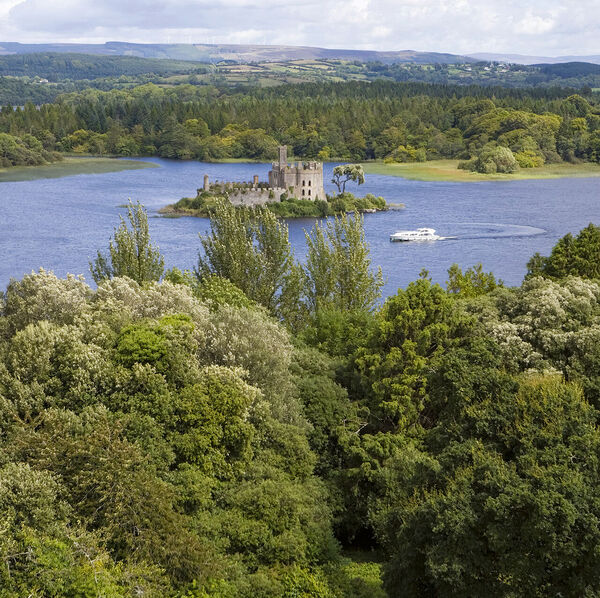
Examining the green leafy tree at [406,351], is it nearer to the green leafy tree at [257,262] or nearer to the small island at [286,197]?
the green leafy tree at [257,262]

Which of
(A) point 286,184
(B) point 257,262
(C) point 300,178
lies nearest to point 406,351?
(B) point 257,262

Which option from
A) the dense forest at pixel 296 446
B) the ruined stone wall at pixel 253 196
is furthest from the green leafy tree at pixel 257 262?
the ruined stone wall at pixel 253 196

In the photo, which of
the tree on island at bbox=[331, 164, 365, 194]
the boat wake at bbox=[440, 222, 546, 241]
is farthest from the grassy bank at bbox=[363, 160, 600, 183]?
the boat wake at bbox=[440, 222, 546, 241]

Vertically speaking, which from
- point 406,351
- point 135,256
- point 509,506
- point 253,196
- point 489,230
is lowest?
point 489,230

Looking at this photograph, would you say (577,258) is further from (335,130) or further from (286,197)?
(335,130)

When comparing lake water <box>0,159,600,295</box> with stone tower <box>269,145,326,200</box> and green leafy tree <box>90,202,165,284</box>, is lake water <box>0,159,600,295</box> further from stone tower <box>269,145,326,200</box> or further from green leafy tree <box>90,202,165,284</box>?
green leafy tree <box>90,202,165,284</box>
